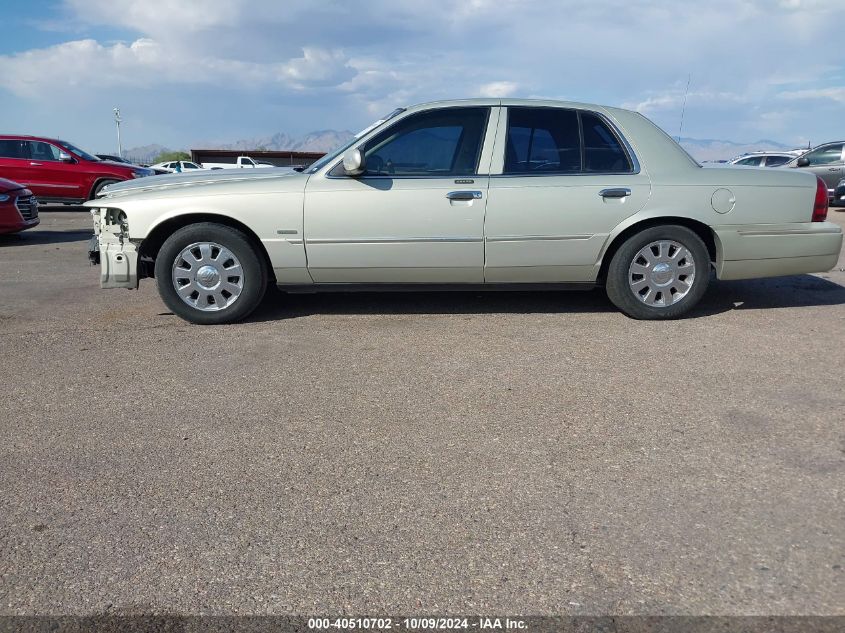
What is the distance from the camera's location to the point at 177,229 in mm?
5277

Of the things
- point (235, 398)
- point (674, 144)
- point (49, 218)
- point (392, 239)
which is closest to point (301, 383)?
point (235, 398)

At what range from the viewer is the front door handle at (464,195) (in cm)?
507

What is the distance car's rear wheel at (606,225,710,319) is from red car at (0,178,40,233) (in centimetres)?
907

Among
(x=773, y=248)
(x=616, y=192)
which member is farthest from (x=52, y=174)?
(x=773, y=248)

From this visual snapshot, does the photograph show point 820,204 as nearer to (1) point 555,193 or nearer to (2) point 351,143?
(1) point 555,193

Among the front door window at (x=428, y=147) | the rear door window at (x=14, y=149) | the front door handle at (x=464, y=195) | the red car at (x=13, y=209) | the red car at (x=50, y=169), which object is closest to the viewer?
the front door handle at (x=464, y=195)

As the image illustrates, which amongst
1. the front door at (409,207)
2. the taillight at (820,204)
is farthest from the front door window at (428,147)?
the taillight at (820,204)

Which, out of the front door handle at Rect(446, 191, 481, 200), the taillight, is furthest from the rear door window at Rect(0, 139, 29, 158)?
the taillight

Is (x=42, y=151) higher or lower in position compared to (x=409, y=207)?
higher

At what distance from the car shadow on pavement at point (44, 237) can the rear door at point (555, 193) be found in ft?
26.5

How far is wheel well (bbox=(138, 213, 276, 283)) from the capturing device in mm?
5180

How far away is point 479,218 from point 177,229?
2.25 m

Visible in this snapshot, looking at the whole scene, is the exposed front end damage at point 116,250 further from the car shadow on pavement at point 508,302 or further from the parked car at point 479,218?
the car shadow on pavement at point 508,302

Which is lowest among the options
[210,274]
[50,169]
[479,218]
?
[210,274]
